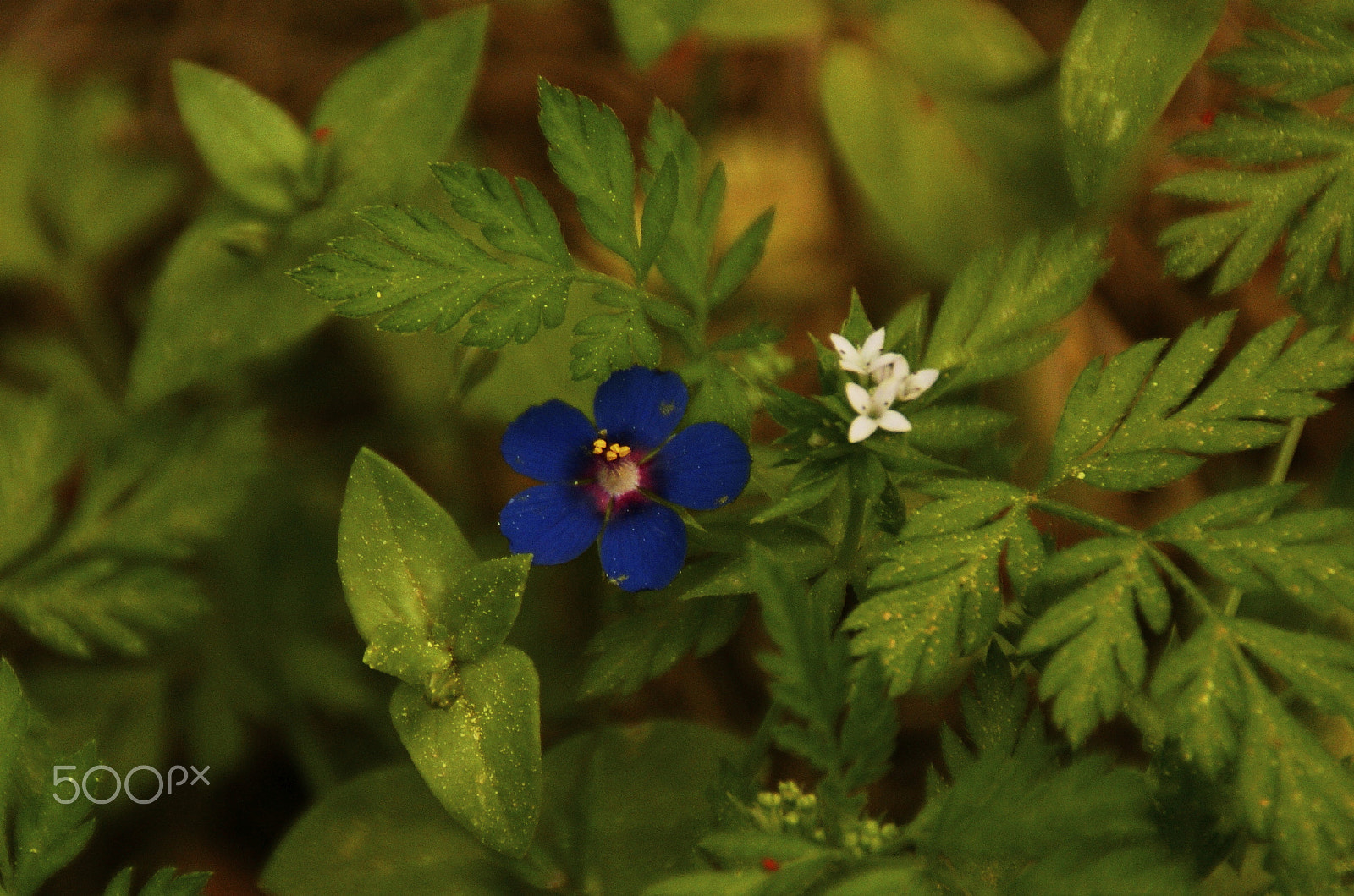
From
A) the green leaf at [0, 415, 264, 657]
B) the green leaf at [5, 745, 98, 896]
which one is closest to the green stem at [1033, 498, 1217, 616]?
the green leaf at [5, 745, 98, 896]

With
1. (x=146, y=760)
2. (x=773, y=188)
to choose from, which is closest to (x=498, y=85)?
(x=773, y=188)

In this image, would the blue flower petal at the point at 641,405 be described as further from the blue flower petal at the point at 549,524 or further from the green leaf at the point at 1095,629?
the green leaf at the point at 1095,629

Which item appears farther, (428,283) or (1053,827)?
(428,283)

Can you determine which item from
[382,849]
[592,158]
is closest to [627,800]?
[382,849]

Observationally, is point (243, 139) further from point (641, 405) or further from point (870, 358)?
point (870, 358)

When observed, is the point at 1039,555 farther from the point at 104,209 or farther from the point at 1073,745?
the point at 104,209

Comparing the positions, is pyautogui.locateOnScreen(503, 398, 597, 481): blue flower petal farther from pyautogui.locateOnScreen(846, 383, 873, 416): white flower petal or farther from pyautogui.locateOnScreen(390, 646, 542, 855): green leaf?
pyautogui.locateOnScreen(846, 383, 873, 416): white flower petal
